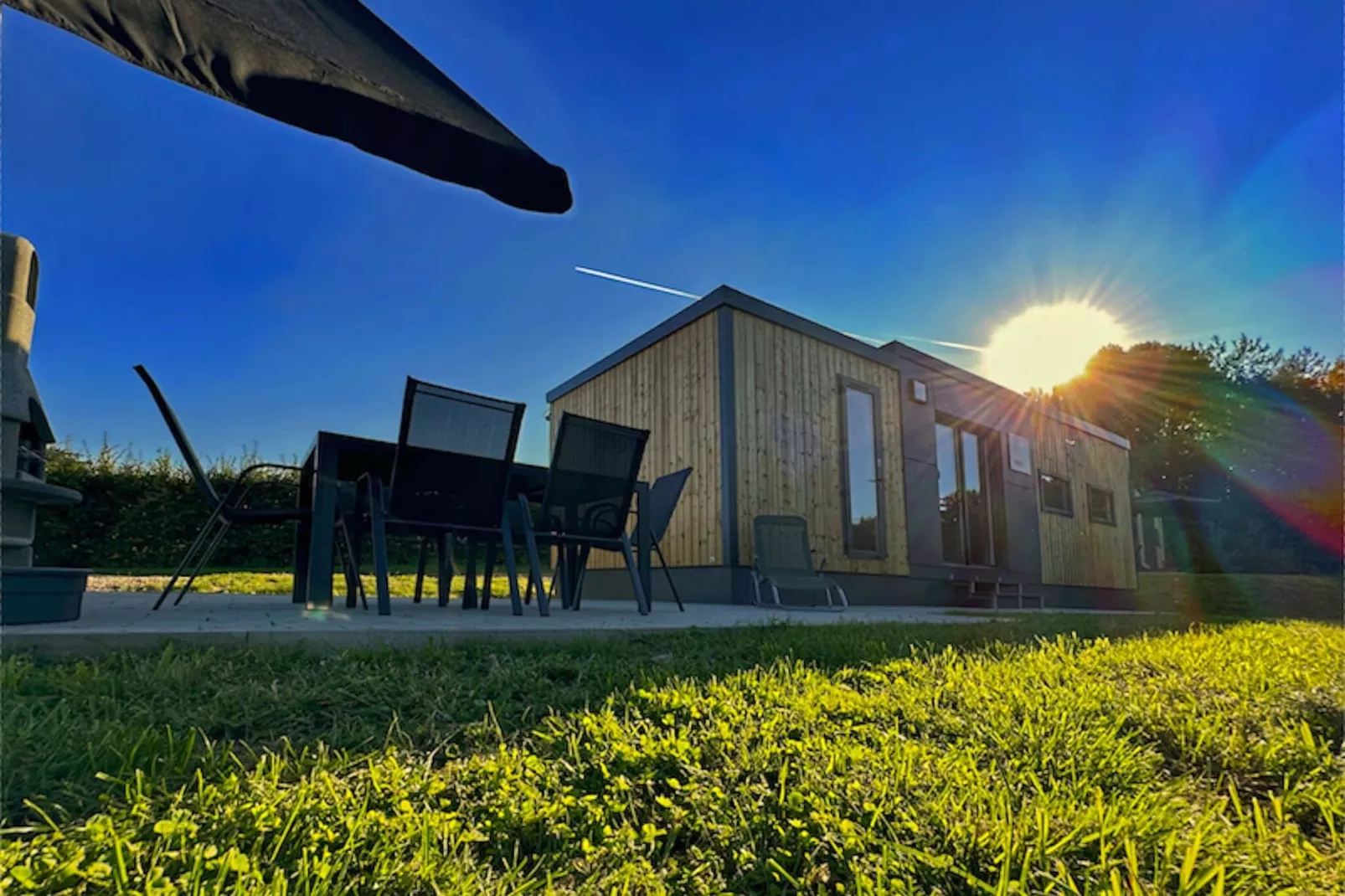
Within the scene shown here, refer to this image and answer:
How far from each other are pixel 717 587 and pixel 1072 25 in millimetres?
5228

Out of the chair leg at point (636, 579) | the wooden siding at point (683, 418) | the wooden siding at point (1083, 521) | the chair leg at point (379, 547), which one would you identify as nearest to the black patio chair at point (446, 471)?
the chair leg at point (379, 547)

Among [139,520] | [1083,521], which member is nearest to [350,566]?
[139,520]

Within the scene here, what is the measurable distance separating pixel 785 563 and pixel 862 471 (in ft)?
5.82

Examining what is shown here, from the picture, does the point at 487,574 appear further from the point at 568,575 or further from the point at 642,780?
the point at 642,780

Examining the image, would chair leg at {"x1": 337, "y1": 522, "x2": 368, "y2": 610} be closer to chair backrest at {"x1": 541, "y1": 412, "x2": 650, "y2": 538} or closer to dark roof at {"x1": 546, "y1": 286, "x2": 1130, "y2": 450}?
chair backrest at {"x1": 541, "y1": 412, "x2": 650, "y2": 538}

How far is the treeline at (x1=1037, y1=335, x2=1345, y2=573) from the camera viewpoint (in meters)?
17.9

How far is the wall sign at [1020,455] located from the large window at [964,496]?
436 mm

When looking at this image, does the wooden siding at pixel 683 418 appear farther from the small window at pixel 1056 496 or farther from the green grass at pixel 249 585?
the small window at pixel 1056 496

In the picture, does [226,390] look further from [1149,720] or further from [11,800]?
[1149,720]

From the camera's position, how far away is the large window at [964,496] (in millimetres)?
8781

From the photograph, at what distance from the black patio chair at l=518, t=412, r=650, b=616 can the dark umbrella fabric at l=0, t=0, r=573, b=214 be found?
179cm

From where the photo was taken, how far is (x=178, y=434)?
3.17m

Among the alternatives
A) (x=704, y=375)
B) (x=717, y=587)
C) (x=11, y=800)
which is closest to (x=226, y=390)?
(x=704, y=375)

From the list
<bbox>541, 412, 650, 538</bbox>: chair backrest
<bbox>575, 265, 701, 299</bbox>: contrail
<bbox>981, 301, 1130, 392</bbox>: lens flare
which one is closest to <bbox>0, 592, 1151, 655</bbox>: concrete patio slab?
<bbox>541, 412, 650, 538</bbox>: chair backrest
